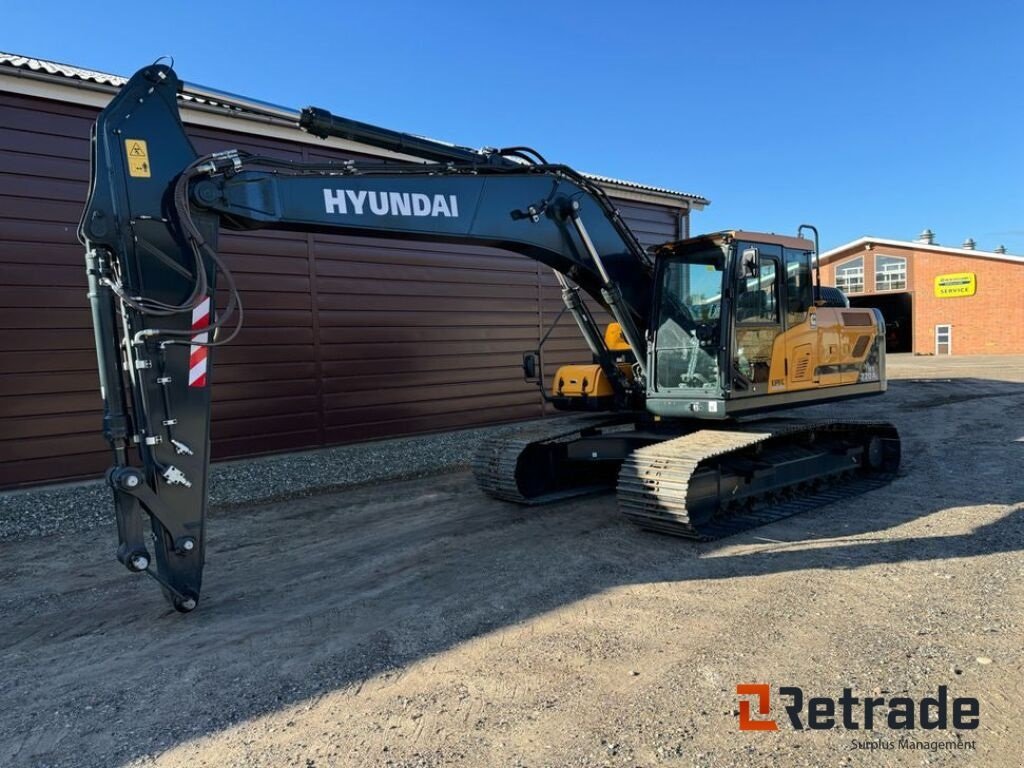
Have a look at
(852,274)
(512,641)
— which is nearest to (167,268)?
(512,641)

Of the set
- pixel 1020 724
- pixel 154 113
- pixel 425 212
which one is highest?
pixel 154 113

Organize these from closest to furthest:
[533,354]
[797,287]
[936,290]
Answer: [797,287] < [533,354] < [936,290]

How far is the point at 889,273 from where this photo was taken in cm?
3550

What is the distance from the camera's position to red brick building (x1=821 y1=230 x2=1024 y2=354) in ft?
103

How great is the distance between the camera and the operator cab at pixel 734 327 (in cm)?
640

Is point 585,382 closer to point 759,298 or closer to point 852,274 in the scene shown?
point 759,298

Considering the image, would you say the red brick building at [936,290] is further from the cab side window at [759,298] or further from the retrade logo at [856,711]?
the retrade logo at [856,711]

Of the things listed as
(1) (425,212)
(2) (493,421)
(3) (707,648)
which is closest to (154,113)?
(1) (425,212)

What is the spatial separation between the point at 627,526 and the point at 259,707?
385cm

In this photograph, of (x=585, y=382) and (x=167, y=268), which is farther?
(x=585, y=382)

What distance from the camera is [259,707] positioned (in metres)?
3.35

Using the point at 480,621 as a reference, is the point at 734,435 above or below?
above

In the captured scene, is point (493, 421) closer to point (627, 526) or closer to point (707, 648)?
point (627, 526)

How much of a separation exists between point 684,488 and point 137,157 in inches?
183
